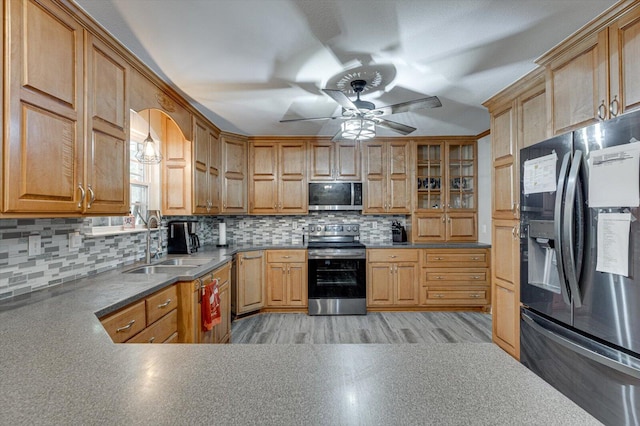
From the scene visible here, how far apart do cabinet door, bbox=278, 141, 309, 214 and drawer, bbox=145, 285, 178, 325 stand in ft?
7.27

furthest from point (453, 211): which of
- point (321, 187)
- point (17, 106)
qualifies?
point (17, 106)

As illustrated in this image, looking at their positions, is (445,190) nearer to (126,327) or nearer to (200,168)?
(200,168)

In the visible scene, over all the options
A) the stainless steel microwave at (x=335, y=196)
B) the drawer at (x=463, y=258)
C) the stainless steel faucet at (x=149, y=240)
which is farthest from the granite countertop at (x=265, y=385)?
the stainless steel microwave at (x=335, y=196)

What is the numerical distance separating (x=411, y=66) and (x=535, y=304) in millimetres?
1788

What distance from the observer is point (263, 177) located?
4086 mm

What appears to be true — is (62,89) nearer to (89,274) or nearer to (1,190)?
(1,190)

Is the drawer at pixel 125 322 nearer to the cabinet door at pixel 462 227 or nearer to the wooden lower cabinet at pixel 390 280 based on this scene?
the wooden lower cabinet at pixel 390 280

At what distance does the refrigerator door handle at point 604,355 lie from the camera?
1271mm

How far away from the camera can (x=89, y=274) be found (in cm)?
205

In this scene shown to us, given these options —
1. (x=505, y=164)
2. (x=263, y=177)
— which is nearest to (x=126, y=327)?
(x=263, y=177)

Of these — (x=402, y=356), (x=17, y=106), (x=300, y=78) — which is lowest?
(x=402, y=356)

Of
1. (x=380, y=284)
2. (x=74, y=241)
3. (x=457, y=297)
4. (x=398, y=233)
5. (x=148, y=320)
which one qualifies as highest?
(x=74, y=241)

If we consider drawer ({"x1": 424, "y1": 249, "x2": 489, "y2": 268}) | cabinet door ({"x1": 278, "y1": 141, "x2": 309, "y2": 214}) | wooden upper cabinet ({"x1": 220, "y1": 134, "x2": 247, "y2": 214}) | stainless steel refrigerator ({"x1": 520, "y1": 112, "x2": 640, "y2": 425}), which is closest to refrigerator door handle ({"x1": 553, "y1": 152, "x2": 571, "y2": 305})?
stainless steel refrigerator ({"x1": 520, "y1": 112, "x2": 640, "y2": 425})

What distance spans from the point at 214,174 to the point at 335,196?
158 cm
